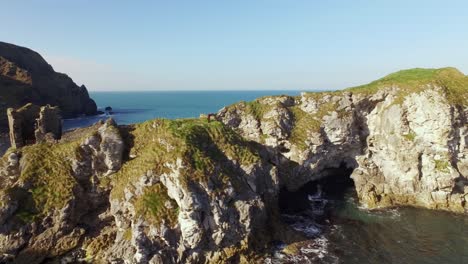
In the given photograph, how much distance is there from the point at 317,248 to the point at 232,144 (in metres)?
17.2

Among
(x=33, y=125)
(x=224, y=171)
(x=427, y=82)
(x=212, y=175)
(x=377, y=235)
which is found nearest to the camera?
(x=212, y=175)

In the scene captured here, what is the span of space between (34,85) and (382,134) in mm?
159305

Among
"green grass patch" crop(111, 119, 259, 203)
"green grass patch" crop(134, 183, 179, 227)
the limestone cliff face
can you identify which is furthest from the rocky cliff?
the limestone cliff face

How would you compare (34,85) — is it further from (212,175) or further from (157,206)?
(212,175)

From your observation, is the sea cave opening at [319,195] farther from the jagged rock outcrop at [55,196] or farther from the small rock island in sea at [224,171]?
the jagged rock outcrop at [55,196]

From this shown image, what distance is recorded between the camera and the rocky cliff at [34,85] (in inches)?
5650

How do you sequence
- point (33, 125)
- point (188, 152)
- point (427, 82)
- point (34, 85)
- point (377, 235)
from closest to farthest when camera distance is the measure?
1. point (188, 152)
2. point (377, 235)
3. point (33, 125)
4. point (427, 82)
5. point (34, 85)

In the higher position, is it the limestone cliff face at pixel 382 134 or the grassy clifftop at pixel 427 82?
the grassy clifftop at pixel 427 82

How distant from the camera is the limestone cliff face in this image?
52969 mm

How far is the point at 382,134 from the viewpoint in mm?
58156

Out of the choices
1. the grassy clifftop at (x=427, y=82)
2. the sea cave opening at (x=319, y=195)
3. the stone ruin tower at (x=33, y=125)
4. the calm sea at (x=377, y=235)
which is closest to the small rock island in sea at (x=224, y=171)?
the grassy clifftop at (x=427, y=82)

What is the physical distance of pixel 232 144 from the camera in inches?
1800

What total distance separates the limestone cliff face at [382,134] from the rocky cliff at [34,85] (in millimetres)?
115384

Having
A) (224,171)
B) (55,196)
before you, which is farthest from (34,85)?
(224,171)
